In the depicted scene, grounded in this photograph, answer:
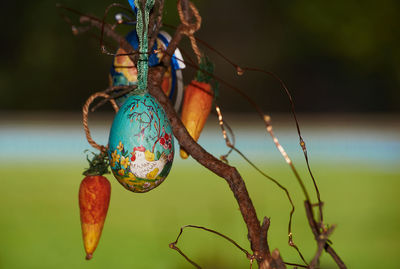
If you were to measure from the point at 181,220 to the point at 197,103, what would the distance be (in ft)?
6.97

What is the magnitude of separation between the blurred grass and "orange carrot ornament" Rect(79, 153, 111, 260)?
54.3 inches

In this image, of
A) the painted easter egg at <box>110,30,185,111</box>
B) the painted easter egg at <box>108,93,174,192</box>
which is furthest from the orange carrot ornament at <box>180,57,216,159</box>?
the painted easter egg at <box>108,93,174,192</box>

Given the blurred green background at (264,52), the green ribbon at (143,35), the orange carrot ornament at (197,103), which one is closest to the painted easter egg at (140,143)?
the green ribbon at (143,35)

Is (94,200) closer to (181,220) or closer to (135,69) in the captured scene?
(135,69)

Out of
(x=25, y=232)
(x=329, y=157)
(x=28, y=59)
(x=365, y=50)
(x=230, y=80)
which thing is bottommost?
(x=25, y=232)

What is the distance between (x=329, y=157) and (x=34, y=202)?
10.6 feet

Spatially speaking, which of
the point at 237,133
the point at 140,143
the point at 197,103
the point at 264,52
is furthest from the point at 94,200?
the point at 264,52

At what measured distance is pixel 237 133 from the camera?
663cm

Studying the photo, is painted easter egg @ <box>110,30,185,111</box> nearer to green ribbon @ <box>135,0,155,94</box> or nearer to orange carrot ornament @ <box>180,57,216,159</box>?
orange carrot ornament @ <box>180,57,216,159</box>

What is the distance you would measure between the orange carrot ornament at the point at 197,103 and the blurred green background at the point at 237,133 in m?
1.51

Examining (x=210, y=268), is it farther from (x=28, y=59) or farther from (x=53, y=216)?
(x=28, y=59)

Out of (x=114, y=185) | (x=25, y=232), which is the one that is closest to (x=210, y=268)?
(x=25, y=232)

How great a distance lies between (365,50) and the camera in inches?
243

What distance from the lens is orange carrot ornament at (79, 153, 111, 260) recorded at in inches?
51.8
